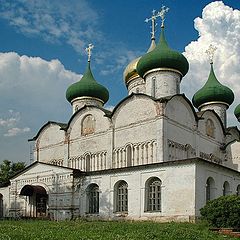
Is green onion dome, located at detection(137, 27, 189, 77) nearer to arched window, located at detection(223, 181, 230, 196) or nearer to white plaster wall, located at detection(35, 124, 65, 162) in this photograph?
white plaster wall, located at detection(35, 124, 65, 162)

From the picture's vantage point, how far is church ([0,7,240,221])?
1934cm

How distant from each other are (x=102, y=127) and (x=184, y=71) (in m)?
6.22

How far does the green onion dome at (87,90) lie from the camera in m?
31.2

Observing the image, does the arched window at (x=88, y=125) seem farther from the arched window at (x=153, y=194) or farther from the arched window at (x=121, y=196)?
the arched window at (x=153, y=194)

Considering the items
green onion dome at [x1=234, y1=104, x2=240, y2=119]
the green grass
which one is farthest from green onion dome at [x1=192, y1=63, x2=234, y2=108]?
the green grass

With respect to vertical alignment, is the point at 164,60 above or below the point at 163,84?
above

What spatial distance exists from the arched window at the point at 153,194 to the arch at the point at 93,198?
10.9ft

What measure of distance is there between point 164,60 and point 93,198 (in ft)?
30.7

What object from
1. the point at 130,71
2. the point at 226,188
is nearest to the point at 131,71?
the point at 130,71

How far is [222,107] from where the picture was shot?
→ 3098 cm

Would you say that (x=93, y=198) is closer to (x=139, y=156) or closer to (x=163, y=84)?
(x=139, y=156)

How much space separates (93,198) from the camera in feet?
73.8

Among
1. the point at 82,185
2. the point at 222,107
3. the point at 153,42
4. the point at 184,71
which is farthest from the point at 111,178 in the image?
the point at 153,42

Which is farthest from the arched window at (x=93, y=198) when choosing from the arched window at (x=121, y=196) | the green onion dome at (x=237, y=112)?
the green onion dome at (x=237, y=112)
